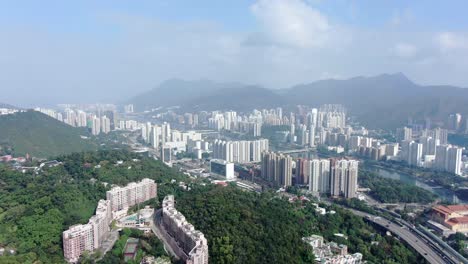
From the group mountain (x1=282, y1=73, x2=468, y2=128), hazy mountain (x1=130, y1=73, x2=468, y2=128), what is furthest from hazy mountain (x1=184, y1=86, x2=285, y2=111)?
mountain (x1=282, y1=73, x2=468, y2=128)

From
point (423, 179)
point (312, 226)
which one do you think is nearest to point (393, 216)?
point (312, 226)

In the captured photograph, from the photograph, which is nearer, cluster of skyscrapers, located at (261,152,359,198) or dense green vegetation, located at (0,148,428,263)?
dense green vegetation, located at (0,148,428,263)

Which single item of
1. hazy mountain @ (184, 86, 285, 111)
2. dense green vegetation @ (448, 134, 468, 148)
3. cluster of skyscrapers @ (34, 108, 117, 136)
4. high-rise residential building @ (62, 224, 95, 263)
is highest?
hazy mountain @ (184, 86, 285, 111)

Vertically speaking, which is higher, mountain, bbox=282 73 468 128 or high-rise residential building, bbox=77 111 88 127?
mountain, bbox=282 73 468 128

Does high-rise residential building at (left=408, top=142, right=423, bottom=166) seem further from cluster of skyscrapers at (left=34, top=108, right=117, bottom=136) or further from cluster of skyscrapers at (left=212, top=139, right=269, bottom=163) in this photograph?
cluster of skyscrapers at (left=34, top=108, right=117, bottom=136)

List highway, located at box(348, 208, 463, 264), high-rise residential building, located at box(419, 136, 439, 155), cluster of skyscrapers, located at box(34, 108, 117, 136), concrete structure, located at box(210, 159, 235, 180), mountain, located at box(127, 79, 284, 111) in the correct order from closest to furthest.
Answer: highway, located at box(348, 208, 463, 264), concrete structure, located at box(210, 159, 235, 180), high-rise residential building, located at box(419, 136, 439, 155), cluster of skyscrapers, located at box(34, 108, 117, 136), mountain, located at box(127, 79, 284, 111)

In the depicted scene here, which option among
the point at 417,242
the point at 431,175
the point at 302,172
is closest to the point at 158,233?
the point at 417,242

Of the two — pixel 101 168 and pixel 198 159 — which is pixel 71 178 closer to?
pixel 101 168

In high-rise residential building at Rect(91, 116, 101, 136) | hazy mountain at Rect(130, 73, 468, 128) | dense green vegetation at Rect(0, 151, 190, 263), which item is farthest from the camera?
hazy mountain at Rect(130, 73, 468, 128)
